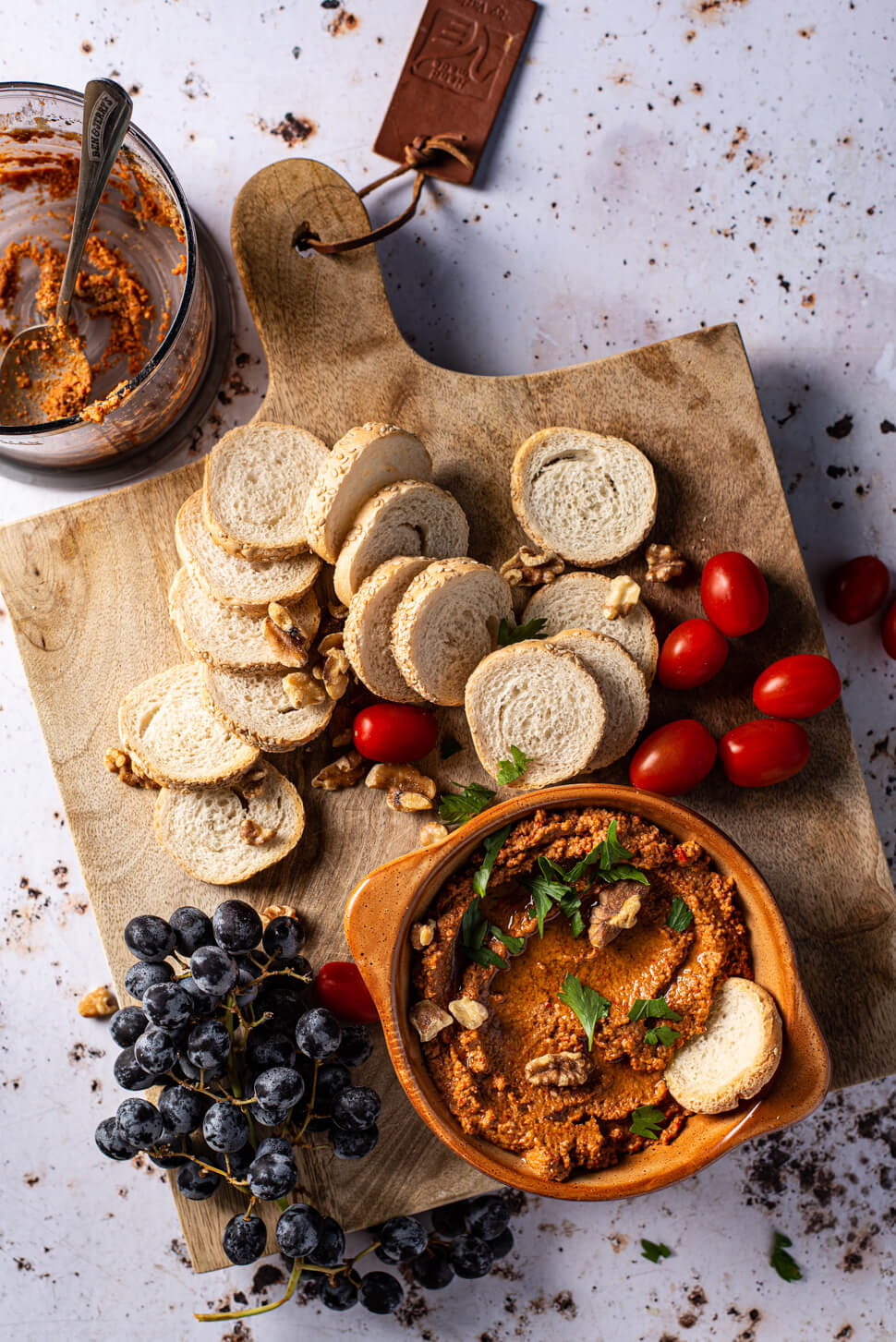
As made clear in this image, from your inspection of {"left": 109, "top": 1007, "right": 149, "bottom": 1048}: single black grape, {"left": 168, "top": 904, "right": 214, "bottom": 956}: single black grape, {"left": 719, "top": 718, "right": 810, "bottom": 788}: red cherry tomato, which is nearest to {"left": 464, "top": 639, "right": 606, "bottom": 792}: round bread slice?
{"left": 719, "top": 718, "right": 810, "bottom": 788}: red cherry tomato

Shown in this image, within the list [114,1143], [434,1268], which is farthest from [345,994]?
[434,1268]

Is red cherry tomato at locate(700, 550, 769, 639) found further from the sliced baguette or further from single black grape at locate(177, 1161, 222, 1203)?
single black grape at locate(177, 1161, 222, 1203)

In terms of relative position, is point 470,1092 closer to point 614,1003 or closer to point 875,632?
point 614,1003

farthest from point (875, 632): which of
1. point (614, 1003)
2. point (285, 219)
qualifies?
point (285, 219)

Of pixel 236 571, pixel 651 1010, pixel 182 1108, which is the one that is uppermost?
pixel 236 571

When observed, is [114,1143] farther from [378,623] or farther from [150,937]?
[378,623]

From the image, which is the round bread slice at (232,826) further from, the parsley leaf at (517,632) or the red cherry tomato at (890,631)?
the red cherry tomato at (890,631)
